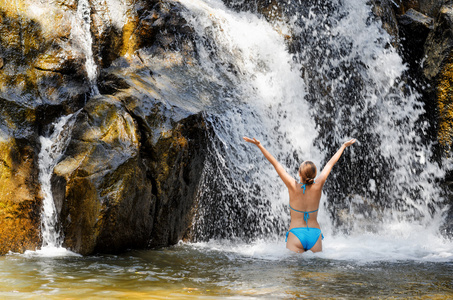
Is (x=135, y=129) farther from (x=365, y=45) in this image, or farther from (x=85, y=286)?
(x=365, y=45)

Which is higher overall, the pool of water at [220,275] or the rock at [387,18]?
the rock at [387,18]

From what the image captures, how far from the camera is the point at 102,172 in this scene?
511 cm

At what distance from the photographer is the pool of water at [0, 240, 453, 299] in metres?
3.33

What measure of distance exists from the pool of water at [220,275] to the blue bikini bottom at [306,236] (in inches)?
4.6

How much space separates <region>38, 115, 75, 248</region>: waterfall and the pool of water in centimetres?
38

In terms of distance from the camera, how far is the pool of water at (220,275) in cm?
333

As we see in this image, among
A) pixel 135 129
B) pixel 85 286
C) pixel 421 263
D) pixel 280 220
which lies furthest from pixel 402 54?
pixel 85 286

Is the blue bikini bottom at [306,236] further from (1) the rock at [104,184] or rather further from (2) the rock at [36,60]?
(2) the rock at [36,60]

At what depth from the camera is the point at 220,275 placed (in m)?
4.14

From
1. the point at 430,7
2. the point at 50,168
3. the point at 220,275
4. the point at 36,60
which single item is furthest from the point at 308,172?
the point at 430,7

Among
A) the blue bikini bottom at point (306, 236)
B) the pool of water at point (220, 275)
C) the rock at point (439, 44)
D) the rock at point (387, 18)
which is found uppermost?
the rock at point (387, 18)

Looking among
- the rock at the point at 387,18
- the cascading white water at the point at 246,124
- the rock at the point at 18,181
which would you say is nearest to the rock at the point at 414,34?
the rock at the point at 387,18

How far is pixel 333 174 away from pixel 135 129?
15.7 ft

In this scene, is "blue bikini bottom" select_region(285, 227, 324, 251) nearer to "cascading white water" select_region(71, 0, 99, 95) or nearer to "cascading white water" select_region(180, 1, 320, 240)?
"cascading white water" select_region(180, 1, 320, 240)
